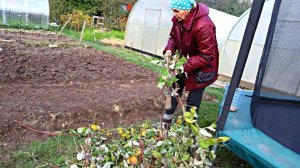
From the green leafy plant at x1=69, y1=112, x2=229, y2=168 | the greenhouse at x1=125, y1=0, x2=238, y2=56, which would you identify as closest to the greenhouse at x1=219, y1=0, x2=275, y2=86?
the greenhouse at x1=125, y1=0, x2=238, y2=56

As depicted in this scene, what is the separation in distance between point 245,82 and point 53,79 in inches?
156

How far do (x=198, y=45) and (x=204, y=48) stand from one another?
2.5 inches

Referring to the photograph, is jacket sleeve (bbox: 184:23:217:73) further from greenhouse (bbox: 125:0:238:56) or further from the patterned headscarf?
greenhouse (bbox: 125:0:238:56)

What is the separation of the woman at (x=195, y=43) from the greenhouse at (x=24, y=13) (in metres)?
12.6

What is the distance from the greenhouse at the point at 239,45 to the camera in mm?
5637

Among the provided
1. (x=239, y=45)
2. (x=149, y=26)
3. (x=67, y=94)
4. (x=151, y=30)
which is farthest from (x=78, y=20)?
(x=67, y=94)

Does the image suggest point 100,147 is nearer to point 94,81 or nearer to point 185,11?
point 185,11

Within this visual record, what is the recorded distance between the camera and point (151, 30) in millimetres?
9391

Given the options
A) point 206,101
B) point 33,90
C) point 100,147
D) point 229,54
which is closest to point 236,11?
point 229,54

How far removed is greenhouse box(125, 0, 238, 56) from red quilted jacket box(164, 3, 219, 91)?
555 centimetres

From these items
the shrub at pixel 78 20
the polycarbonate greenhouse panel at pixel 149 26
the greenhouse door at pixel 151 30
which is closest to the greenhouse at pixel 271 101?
the polycarbonate greenhouse panel at pixel 149 26

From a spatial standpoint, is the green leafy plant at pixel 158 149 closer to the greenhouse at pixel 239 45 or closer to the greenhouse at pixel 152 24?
the greenhouse at pixel 239 45

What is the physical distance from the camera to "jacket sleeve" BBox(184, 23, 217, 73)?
229 cm

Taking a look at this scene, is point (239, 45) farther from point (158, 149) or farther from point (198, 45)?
point (158, 149)
